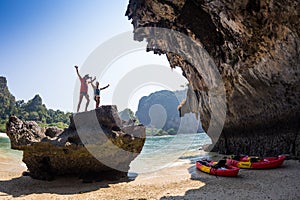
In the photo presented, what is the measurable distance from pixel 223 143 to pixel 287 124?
810 centimetres

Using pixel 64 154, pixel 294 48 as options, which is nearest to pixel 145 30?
pixel 294 48

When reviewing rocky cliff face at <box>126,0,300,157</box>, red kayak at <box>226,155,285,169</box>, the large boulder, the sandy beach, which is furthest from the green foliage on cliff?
red kayak at <box>226,155,285,169</box>

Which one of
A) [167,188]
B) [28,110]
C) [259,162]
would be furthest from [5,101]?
[259,162]

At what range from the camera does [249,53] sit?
11.0 meters

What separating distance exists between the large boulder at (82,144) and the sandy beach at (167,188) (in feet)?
1.79

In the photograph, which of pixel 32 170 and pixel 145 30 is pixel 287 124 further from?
pixel 32 170

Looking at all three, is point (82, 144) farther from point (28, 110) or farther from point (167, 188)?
point (28, 110)

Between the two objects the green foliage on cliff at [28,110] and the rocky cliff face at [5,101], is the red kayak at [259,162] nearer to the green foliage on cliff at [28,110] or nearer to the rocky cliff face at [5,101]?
the green foliage on cliff at [28,110]

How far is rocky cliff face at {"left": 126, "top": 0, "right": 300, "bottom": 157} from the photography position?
9164mm

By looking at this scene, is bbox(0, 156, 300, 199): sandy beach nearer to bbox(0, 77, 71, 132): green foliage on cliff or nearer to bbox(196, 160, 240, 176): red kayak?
bbox(196, 160, 240, 176): red kayak

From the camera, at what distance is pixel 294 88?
1014 centimetres

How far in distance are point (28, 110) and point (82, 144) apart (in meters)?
85.7

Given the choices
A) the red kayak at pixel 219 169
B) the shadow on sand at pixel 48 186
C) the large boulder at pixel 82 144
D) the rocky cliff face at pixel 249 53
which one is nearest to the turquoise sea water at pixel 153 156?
the red kayak at pixel 219 169

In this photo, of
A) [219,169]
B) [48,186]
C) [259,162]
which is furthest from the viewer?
[259,162]
